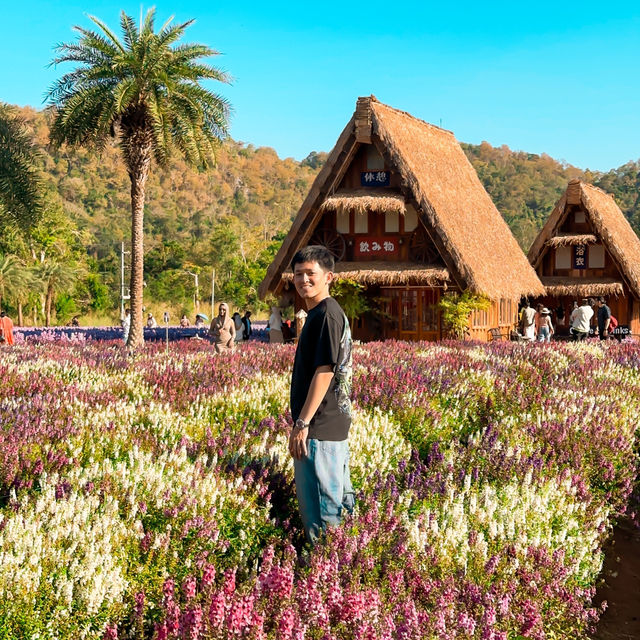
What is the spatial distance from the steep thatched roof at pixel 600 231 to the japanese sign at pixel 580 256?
3.53 ft

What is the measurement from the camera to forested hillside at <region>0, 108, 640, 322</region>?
195ft

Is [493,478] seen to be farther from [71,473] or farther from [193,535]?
[71,473]

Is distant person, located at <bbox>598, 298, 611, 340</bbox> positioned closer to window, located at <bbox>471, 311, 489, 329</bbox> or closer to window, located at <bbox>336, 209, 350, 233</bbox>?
window, located at <bbox>471, 311, 489, 329</bbox>

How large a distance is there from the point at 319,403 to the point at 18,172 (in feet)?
73.5

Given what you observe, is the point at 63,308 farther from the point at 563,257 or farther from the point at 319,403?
the point at 319,403

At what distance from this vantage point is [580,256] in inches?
1359

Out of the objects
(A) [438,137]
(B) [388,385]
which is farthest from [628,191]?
(B) [388,385]

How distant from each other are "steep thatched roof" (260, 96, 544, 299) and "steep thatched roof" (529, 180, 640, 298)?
16.2 feet

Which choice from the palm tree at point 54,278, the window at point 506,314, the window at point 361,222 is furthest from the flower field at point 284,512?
the palm tree at point 54,278

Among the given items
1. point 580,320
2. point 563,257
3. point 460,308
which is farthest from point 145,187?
point 580,320


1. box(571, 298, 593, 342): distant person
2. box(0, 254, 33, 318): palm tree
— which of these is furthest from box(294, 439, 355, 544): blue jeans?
box(0, 254, 33, 318): palm tree

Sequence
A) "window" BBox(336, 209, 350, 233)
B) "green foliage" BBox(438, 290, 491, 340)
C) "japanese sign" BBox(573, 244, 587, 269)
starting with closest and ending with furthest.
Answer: "green foliage" BBox(438, 290, 491, 340) → "window" BBox(336, 209, 350, 233) → "japanese sign" BBox(573, 244, 587, 269)

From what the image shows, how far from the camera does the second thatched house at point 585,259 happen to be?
32469 mm

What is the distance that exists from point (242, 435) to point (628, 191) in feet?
284
